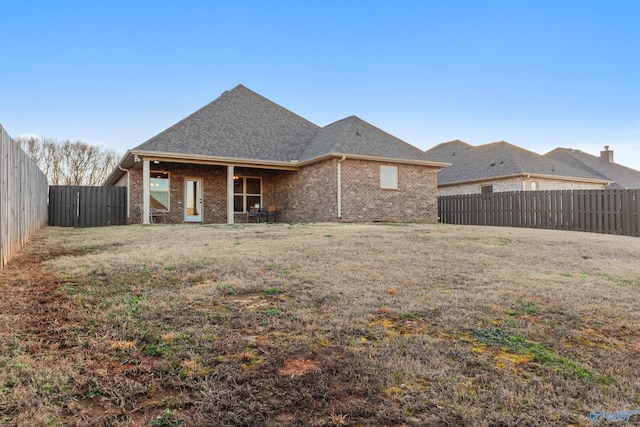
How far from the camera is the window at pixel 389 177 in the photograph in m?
16.8

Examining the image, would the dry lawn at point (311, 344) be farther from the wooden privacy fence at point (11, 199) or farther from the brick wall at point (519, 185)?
the brick wall at point (519, 185)

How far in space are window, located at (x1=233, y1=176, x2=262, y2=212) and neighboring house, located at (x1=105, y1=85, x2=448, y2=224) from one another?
5 centimetres

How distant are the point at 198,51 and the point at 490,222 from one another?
15.2m

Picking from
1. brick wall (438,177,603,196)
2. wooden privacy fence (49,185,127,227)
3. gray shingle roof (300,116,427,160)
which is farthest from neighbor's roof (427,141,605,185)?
wooden privacy fence (49,185,127,227)

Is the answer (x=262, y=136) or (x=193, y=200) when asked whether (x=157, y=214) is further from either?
(x=262, y=136)

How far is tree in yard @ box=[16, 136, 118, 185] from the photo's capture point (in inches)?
1065

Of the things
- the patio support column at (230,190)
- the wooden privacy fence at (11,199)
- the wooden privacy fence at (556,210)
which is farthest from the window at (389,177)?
the wooden privacy fence at (11,199)

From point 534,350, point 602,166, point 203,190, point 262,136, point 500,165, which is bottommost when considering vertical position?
point 534,350

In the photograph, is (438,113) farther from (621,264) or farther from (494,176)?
(621,264)

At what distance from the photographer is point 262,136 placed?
1833cm

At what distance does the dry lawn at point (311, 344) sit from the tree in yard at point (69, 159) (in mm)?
27239

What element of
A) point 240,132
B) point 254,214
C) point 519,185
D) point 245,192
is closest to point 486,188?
point 519,185

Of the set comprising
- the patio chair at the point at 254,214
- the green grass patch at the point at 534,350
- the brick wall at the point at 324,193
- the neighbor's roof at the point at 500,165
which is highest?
the neighbor's roof at the point at 500,165

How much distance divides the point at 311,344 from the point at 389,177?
1477cm
